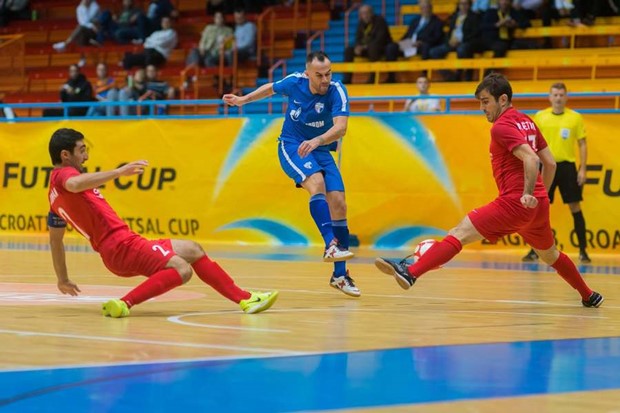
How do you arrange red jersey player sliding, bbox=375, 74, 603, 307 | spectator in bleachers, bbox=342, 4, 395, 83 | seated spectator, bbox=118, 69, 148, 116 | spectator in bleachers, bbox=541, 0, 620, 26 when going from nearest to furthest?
red jersey player sliding, bbox=375, 74, 603, 307 < spectator in bleachers, bbox=541, 0, 620, 26 < spectator in bleachers, bbox=342, 4, 395, 83 < seated spectator, bbox=118, 69, 148, 116

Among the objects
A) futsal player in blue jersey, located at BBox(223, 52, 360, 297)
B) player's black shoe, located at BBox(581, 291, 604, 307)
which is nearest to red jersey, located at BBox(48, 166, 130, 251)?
futsal player in blue jersey, located at BBox(223, 52, 360, 297)

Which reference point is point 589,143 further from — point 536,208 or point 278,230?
point 536,208

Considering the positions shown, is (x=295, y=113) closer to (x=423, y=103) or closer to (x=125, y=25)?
(x=423, y=103)

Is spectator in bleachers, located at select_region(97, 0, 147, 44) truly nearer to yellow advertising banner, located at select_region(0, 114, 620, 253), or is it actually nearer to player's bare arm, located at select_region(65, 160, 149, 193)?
yellow advertising banner, located at select_region(0, 114, 620, 253)

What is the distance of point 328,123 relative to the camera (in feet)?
35.4

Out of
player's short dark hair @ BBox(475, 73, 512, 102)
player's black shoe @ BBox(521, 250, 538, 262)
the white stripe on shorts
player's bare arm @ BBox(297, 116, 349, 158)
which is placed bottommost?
player's black shoe @ BBox(521, 250, 538, 262)

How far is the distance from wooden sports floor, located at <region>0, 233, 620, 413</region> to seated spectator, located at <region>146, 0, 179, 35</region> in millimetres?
17274

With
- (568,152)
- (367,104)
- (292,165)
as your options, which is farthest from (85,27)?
(292,165)

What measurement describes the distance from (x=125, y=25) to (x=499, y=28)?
10.4 meters

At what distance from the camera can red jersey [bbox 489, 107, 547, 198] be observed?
897cm

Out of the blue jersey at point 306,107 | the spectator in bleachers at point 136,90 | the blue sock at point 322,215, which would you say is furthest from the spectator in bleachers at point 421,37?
the blue sock at point 322,215

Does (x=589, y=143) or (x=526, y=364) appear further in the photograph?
(x=589, y=143)

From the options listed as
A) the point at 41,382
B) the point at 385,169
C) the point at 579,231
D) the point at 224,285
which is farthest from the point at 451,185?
the point at 41,382

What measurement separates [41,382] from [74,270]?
7.93 m
